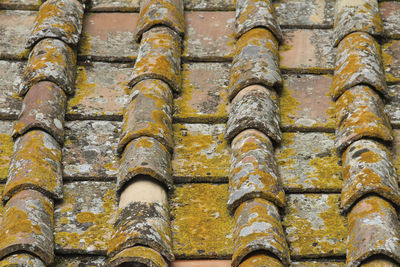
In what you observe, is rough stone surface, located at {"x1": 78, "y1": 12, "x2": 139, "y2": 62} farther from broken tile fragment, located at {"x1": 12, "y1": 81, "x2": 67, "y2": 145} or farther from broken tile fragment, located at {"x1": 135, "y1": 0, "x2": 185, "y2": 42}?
broken tile fragment, located at {"x1": 12, "y1": 81, "x2": 67, "y2": 145}

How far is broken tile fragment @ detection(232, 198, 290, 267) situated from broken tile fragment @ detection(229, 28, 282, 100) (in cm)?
92

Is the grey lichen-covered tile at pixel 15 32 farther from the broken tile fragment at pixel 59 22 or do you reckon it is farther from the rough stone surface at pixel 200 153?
the rough stone surface at pixel 200 153

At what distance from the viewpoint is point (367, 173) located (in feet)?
11.8

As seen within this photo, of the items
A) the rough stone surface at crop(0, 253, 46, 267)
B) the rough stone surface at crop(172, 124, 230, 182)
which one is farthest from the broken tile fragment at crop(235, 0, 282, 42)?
the rough stone surface at crop(0, 253, 46, 267)

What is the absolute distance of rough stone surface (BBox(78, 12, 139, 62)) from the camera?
15.3 feet

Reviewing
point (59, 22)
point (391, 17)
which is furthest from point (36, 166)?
point (391, 17)

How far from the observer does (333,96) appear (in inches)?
169

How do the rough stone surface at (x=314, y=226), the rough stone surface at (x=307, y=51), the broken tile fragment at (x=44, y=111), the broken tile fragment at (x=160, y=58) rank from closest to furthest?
the rough stone surface at (x=314, y=226), the broken tile fragment at (x=44, y=111), the broken tile fragment at (x=160, y=58), the rough stone surface at (x=307, y=51)

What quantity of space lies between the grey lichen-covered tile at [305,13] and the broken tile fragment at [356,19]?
78 mm

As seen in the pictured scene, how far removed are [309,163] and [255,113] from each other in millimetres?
389

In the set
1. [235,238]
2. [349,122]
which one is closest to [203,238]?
[235,238]

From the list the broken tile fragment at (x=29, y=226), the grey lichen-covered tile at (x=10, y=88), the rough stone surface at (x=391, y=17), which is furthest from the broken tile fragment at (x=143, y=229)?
the rough stone surface at (x=391, y=17)

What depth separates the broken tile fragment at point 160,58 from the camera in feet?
14.3

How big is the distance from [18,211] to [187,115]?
3.77 ft
